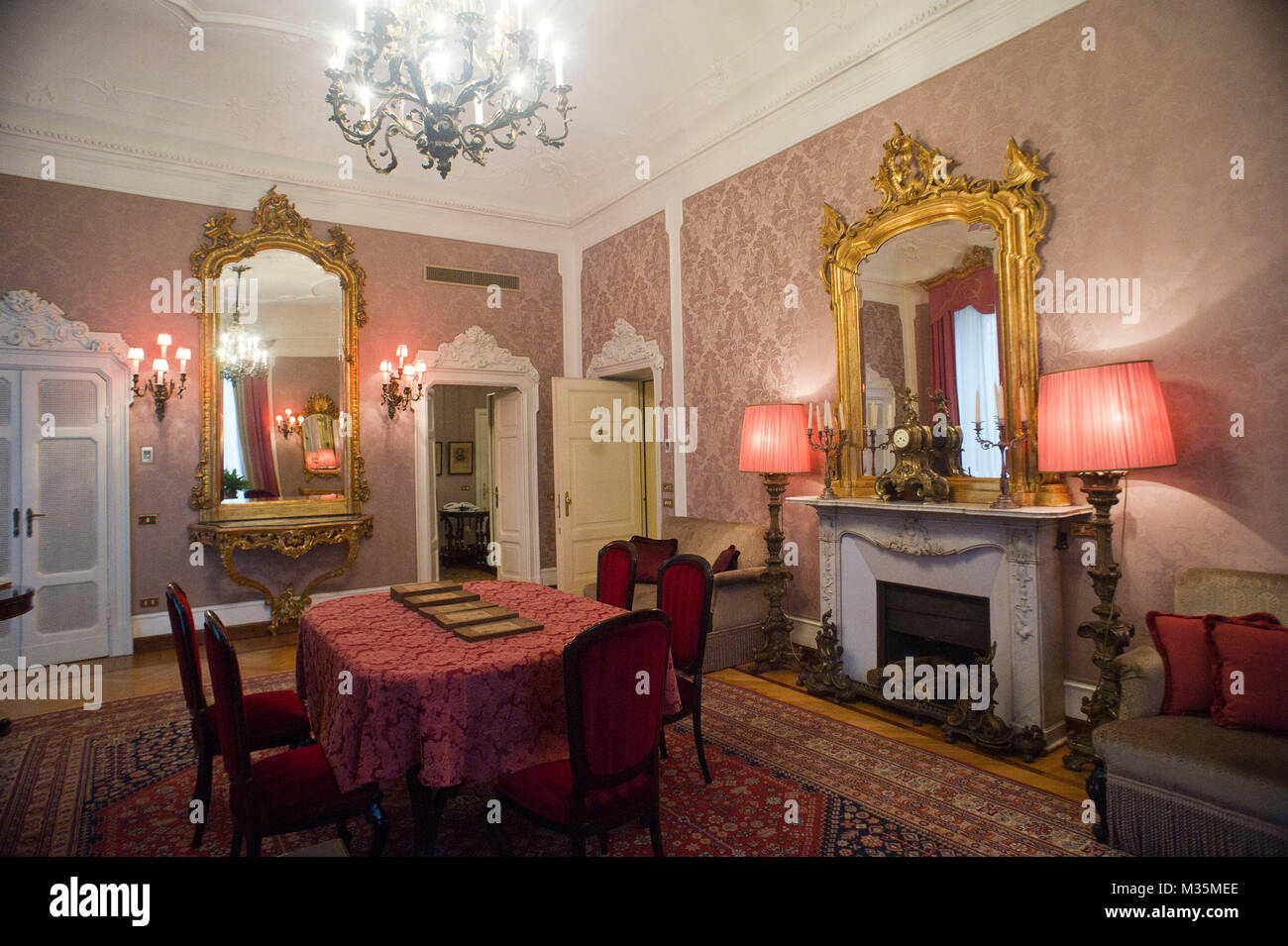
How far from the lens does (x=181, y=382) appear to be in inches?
205

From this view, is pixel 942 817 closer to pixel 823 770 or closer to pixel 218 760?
pixel 823 770

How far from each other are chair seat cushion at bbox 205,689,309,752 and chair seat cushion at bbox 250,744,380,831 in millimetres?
350

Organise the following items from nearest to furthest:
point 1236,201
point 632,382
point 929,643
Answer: point 1236,201
point 929,643
point 632,382

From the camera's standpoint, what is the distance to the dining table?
198 centimetres

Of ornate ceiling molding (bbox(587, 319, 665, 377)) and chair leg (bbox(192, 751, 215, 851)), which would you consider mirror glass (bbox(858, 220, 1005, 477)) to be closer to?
ornate ceiling molding (bbox(587, 319, 665, 377))

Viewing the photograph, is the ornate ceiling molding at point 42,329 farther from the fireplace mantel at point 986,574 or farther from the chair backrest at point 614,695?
the fireplace mantel at point 986,574

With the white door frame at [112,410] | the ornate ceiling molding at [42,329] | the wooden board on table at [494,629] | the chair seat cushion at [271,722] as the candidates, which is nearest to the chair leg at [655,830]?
the wooden board on table at [494,629]

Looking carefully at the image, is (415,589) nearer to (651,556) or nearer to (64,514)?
(651,556)

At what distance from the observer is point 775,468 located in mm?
4238

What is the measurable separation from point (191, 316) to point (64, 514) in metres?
1.65

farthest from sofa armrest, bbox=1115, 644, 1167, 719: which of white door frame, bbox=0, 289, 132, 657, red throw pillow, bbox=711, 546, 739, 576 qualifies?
white door frame, bbox=0, 289, 132, 657

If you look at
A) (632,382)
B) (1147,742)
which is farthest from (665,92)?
(1147,742)

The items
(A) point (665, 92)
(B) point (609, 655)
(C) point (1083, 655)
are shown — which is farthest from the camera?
(A) point (665, 92)

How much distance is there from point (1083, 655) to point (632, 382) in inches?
171
